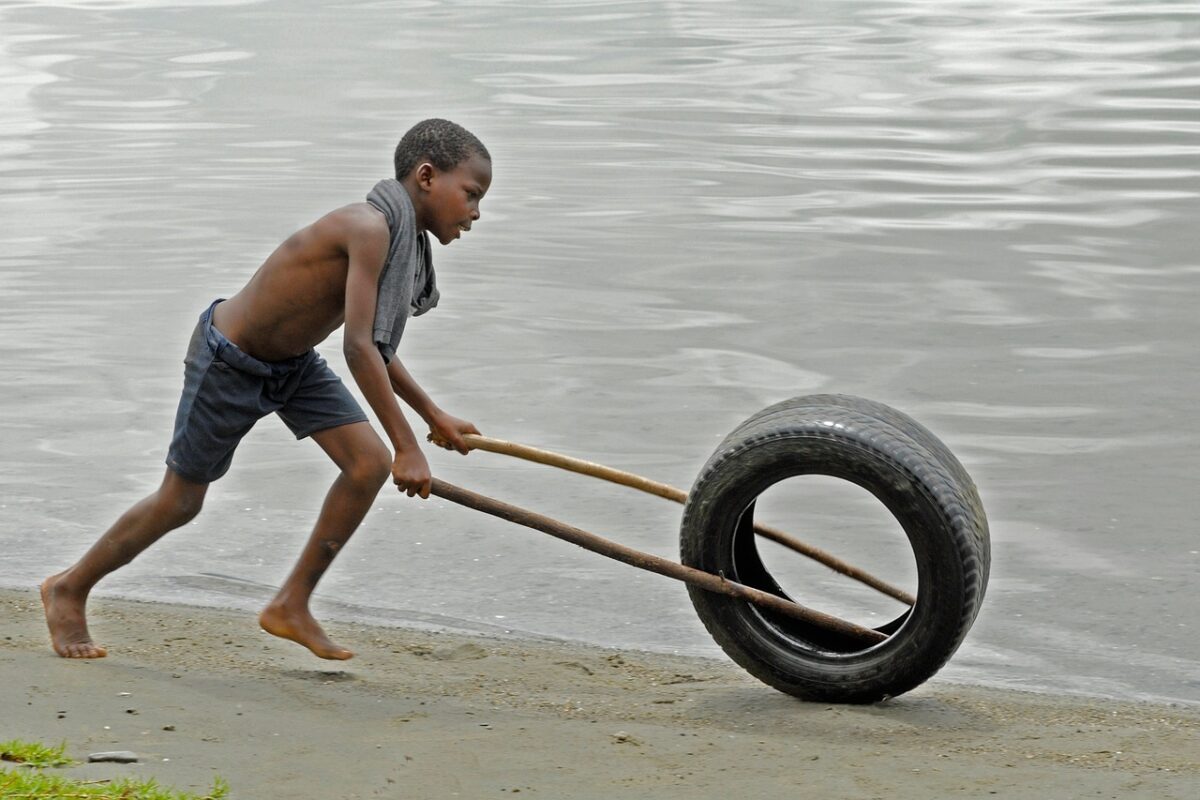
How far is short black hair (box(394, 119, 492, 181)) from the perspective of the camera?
15.2 feet

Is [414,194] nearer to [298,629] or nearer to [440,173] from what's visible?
[440,173]

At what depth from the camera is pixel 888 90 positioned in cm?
1883

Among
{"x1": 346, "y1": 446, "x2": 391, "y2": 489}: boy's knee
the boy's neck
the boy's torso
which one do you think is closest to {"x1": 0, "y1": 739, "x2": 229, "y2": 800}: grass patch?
{"x1": 346, "y1": 446, "x2": 391, "y2": 489}: boy's knee

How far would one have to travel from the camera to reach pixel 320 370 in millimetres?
4828

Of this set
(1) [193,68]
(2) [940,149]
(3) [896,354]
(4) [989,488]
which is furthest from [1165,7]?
(4) [989,488]

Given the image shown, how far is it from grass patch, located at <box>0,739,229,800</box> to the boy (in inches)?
43.8

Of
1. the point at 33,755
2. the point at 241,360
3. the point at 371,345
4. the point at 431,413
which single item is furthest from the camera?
the point at 431,413

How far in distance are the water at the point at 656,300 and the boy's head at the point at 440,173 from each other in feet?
4.88

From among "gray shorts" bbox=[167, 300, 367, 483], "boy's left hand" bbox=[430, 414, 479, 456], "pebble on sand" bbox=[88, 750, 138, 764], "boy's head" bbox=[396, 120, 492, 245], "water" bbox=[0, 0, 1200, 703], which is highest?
"boy's head" bbox=[396, 120, 492, 245]

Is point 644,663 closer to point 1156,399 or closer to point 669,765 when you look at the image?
point 669,765

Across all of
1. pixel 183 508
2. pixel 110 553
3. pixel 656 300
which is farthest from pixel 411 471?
pixel 656 300

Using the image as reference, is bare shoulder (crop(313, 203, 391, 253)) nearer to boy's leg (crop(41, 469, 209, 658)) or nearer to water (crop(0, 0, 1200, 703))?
boy's leg (crop(41, 469, 209, 658))

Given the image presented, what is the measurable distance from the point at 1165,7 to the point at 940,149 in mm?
13612

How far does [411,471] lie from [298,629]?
69 cm
